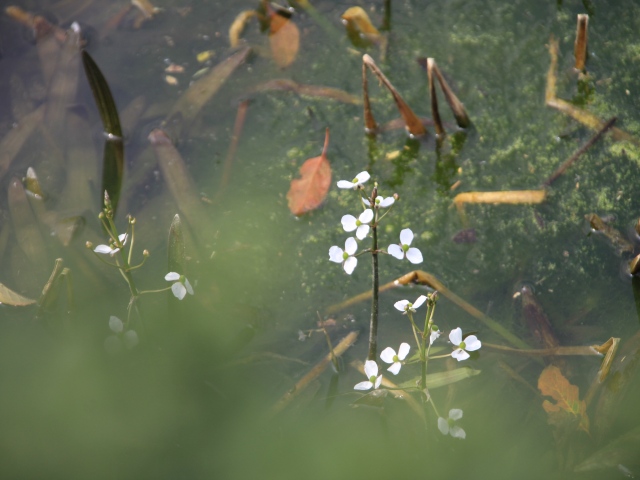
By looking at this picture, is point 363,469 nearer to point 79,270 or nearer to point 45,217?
point 79,270

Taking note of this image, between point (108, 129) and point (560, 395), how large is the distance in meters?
1.61

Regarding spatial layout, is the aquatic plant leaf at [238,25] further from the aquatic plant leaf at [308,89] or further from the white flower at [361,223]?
the white flower at [361,223]

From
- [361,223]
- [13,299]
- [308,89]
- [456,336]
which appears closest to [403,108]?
[308,89]

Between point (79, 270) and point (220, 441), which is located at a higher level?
point (79, 270)

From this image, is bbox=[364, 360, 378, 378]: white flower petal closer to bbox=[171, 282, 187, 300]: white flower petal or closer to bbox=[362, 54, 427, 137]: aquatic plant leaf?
bbox=[171, 282, 187, 300]: white flower petal

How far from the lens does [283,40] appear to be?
234cm

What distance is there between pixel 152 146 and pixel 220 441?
1.01 metres

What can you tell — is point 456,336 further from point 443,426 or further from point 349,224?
point 349,224

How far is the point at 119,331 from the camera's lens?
173 cm

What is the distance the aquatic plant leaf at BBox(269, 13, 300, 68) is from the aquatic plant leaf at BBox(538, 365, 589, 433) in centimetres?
137

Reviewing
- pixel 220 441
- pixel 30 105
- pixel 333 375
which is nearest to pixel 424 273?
pixel 333 375

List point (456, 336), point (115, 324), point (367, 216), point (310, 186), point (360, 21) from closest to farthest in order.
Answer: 1. point (367, 216)
2. point (456, 336)
3. point (115, 324)
4. point (310, 186)
5. point (360, 21)

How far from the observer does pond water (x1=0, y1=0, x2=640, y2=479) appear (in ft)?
5.22

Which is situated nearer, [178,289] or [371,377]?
[371,377]
